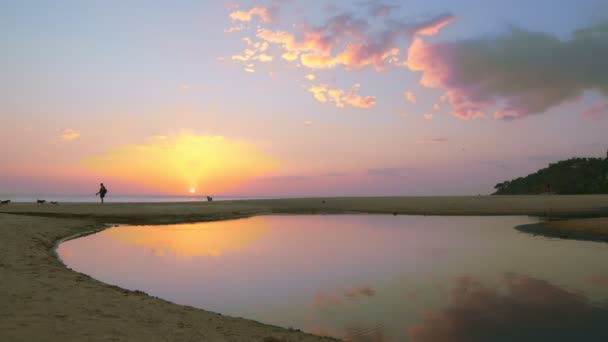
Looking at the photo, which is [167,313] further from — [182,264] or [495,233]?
[495,233]

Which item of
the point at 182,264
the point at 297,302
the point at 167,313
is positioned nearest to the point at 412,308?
the point at 297,302

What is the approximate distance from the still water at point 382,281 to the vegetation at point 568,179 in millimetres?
110558

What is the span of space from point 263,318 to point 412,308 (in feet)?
15.3

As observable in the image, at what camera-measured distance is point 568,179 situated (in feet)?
441

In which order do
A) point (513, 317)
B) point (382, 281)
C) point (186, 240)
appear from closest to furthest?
point (513, 317), point (382, 281), point (186, 240)

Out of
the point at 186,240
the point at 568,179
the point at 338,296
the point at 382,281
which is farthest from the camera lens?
the point at 568,179

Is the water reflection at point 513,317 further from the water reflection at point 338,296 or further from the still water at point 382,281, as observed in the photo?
the water reflection at point 338,296

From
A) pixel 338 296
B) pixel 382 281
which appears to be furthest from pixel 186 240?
pixel 338 296

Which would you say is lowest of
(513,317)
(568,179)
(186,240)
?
(513,317)

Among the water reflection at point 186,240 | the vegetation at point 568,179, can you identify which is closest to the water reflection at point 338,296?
the water reflection at point 186,240

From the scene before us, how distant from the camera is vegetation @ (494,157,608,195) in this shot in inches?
4872

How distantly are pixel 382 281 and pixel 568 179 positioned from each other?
150 m

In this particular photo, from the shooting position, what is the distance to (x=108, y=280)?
49.2 ft

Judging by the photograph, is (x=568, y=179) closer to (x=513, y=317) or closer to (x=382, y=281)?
(x=382, y=281)
